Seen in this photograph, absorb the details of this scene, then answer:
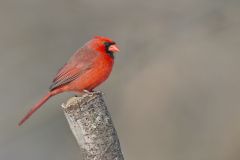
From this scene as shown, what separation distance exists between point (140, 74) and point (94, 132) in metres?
7.80

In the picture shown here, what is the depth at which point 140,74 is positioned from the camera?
11453 mm

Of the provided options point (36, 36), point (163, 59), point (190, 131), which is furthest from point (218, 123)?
point (36, 36)

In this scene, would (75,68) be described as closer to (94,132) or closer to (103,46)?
(103,46)

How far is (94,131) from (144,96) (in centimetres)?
692

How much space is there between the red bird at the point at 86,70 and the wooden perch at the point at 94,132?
5.00 ft

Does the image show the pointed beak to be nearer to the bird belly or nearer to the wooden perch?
the bird belly

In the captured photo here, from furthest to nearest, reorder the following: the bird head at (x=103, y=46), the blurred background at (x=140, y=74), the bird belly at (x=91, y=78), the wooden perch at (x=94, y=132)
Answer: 1. the blurred background at (x=140, y=74)
2. the bird head at (x=103, y=46)
3. the bird belly at (x=91, y=78)
4. the wooden perch at (x=94, y=132)

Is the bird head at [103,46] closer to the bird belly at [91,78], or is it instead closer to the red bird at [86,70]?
the red bird at [86,70]

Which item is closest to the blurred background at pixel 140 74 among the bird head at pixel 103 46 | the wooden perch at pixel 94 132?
the bird head at pixel 103 46

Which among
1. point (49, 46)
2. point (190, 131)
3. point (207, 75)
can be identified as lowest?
point (190, 131)

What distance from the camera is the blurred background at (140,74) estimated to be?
9.62 metres

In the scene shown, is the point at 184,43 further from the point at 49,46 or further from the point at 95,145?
the point at 95,145

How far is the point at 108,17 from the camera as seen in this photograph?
1391 cm

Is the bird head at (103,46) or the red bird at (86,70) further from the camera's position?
the bird head at (103,46)
